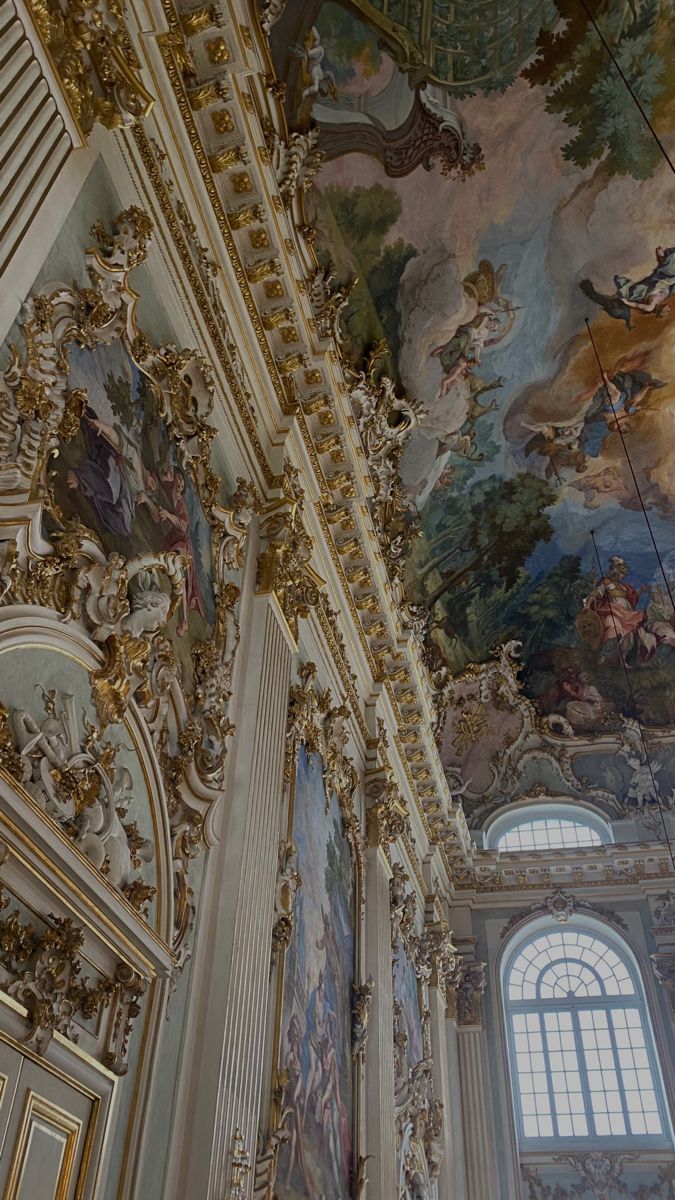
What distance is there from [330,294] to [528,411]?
5860mm

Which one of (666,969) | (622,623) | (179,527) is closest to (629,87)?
(179,527)

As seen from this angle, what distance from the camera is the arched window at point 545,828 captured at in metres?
18.4

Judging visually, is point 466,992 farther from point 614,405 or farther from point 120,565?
point 120,565

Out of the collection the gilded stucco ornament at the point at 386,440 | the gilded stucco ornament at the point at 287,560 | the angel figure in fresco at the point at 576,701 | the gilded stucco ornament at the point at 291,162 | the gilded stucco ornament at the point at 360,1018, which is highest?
the angel figure in fresco at the point at 576,701

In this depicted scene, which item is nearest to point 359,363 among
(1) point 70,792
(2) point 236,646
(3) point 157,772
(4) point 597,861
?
(2) point 236,646

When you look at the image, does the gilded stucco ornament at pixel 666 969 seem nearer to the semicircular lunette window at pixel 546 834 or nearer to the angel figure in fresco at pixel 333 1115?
the semicircular lunette window at pixel 546 834

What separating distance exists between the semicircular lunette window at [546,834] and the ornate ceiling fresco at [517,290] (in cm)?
237

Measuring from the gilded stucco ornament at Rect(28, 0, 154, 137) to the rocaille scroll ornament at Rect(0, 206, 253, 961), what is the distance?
55 cm

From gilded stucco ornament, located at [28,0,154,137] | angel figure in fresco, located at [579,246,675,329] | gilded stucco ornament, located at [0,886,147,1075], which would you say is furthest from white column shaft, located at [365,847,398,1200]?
gilded stucco ornament, located at [28,0,154,137]

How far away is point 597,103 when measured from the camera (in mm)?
11039

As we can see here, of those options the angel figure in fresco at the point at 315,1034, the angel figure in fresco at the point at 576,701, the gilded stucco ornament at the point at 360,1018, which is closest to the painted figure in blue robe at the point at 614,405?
the angel figure in fresco at the point at 576,701

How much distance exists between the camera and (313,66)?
28.6ft

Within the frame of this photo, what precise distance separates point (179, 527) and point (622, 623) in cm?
1295

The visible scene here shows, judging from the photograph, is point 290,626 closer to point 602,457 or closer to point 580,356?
point 580,356
